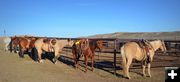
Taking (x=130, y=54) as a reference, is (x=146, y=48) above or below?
above

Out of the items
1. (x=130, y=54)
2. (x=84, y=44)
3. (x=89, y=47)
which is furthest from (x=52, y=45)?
(x=130, y=54)

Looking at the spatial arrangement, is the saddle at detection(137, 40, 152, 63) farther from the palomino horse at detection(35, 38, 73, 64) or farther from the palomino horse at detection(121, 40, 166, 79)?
the palomino horse at detection(35, 38, 73, 64)

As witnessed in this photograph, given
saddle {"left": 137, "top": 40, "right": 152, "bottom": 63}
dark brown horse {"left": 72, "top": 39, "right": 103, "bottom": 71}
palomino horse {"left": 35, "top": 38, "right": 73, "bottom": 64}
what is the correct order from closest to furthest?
saddle {"left": 137, "top": 40, "right": 152, "bottom": 63}, dark brown horse {"left": 72, "top": 39, "right": 103, "bottom": 71}, palomino horse {"left": 35, "top": 38, "right": 73, "bottom": 64}

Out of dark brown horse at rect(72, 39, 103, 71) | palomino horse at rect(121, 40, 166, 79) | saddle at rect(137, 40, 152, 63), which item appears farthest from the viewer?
dark brown horse at rect(72, 39, 103, 71)

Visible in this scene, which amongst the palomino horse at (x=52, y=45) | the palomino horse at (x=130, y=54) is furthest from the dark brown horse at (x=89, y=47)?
the palomino horse at (x=52, y=45)

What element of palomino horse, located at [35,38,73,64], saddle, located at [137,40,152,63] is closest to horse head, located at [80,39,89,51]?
saddle, located at [137,40,152,63]

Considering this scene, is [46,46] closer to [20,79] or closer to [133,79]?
[20,79]

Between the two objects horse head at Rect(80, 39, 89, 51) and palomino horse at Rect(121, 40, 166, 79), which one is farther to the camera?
horse head at Rect(80, 39, 89, 51)

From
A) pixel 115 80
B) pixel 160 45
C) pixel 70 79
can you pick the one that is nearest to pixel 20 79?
pixel 70 79

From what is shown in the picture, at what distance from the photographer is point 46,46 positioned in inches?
598

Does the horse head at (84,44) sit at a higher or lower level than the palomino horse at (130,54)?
higher

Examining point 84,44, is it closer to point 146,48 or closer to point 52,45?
point 146,48

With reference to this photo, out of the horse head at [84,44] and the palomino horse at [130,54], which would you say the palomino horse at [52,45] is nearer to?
the horse head at [84,44]

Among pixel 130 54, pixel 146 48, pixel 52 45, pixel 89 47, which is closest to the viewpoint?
pixel 130 54
